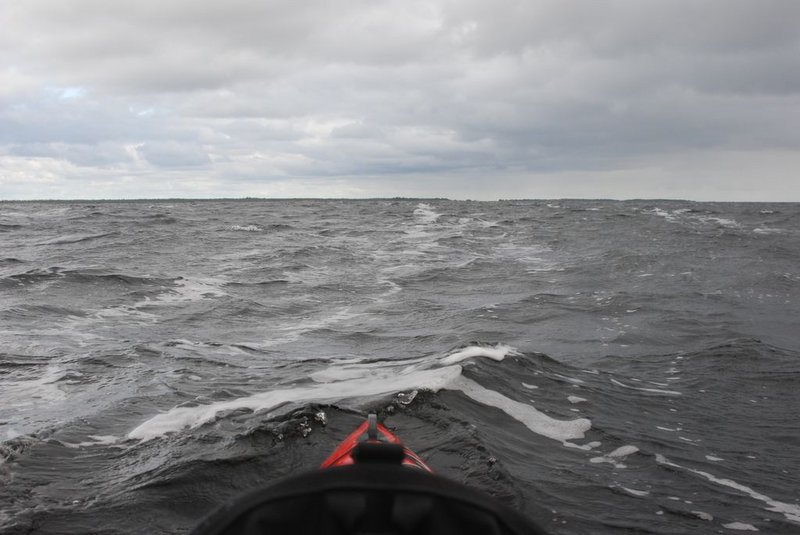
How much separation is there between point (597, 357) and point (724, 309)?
4.75m

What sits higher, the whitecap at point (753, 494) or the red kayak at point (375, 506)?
the red kayak at point (375, 506)

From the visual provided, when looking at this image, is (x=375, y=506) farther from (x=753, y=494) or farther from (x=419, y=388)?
(x=419, y=388)

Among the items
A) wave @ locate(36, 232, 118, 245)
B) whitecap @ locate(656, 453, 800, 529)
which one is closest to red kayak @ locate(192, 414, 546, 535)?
whitecap @ locate(656, 453, 800, 529)

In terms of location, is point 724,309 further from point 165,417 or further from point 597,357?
point 165,417

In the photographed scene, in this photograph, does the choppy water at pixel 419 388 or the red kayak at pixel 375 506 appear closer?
the red kayak at pixel 375 506

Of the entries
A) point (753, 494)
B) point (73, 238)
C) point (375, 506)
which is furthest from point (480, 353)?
point (73, 238)


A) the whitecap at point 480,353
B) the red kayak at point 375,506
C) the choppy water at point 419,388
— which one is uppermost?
the red kayak at point 375,506

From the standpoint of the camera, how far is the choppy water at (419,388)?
4.16 metres

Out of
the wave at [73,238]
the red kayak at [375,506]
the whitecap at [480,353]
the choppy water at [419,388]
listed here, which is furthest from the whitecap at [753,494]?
the wave at [73,238]

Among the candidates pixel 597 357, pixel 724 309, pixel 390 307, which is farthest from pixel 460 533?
pixel 724 309

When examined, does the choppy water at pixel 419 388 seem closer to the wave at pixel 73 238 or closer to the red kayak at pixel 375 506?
the red kayak at pixel 375 506

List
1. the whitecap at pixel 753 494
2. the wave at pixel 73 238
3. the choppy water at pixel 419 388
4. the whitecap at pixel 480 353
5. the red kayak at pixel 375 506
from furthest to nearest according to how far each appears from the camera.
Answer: the wave at pixel 73 238 → the whitecap at pixel 480 353 → the choppy water at pixel 419 388 → the whitecap at pixel 753 494 → the red kayak at pixel 375 506

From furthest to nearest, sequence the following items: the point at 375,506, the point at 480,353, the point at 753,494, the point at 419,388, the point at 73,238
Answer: the point at 73,238 < the point at 480,353 < the point at 419,388 < the point at 753,494 < the point at 375,506

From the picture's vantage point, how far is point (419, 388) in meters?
6.17
